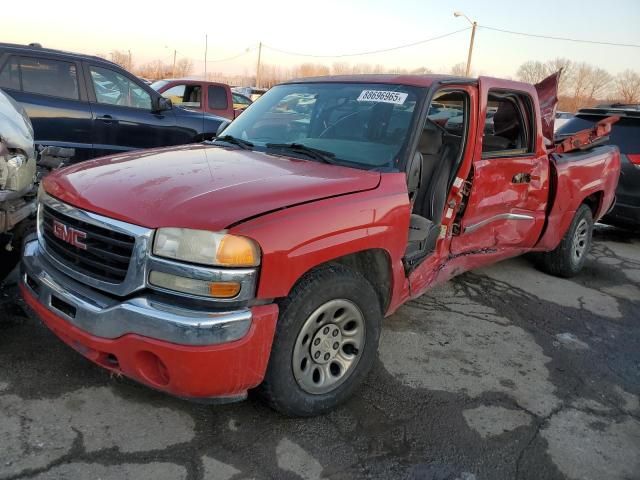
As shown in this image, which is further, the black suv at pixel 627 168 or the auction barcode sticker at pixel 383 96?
the black suv at pixel 627 168

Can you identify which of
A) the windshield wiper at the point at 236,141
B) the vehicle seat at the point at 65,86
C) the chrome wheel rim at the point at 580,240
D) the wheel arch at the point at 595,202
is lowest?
the chrome wheel rim at the point at 580,240

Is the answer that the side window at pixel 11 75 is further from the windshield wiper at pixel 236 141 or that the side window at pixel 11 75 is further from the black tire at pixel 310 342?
the black tire at pixel 310 342

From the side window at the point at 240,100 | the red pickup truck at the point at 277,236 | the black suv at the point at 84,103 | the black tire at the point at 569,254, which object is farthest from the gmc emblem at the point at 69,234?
the side window at the point at 240,100

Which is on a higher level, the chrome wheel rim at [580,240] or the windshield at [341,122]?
the windshield at [341,122]

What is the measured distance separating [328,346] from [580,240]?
3.93m

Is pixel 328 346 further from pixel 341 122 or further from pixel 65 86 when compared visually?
pixel 65 86

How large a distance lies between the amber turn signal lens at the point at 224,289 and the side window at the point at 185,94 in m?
9.61

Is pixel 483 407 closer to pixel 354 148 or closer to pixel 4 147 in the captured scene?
pixel 354 148

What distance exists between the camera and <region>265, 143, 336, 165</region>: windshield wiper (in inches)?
129

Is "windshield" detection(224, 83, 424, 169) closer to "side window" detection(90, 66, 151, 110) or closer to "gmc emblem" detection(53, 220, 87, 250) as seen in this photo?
"gmc emblem" detection(53, 220, 87, 250)

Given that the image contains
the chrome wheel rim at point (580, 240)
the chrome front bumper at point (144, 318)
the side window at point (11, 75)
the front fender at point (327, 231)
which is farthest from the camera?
the side window at point (11, 75)

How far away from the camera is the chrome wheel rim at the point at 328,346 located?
8.73ft

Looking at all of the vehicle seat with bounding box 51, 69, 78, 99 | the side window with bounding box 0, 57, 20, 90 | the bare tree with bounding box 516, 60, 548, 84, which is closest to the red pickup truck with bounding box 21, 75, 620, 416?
the vehicle seat with bounding box 51, 69, 78, 99

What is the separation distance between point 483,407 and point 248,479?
143cm
